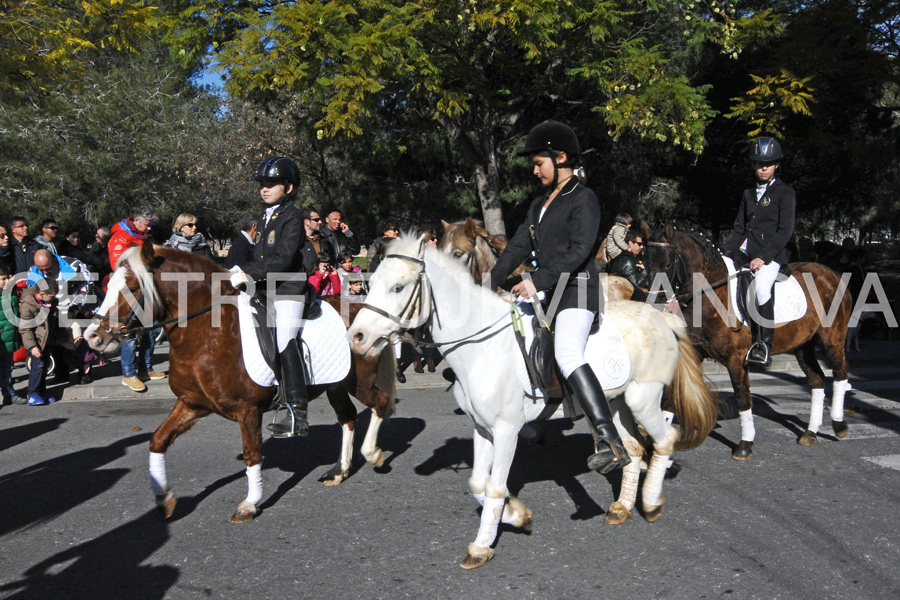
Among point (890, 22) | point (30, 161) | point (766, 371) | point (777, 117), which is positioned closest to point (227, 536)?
point (766, 371)

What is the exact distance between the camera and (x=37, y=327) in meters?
9.99

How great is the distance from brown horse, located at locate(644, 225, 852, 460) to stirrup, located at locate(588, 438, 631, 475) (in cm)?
300

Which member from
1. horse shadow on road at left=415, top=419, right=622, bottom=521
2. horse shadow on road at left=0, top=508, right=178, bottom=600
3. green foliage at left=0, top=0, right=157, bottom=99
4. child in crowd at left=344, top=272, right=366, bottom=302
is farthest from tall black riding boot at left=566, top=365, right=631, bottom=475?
green foliage at left=0, top=0, right=157, bottom=99

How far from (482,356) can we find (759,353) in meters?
3.84

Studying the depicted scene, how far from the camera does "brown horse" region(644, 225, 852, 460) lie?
7480mm

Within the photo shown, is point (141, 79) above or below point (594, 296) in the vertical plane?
above

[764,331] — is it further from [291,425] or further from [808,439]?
[291,425]

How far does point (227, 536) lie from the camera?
5.13 meters

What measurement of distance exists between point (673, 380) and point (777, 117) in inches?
426

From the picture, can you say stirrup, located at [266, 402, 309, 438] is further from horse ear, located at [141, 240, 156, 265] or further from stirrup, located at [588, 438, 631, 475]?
stirrup, located at [588, 438, 631, 475]

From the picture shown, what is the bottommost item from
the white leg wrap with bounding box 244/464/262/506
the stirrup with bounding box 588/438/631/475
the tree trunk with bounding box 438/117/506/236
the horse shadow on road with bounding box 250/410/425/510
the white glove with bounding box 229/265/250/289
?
the horse shadow on road with bounding box 250/410/425/510

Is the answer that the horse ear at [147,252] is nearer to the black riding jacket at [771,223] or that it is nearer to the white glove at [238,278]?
the white glove at [238,278]

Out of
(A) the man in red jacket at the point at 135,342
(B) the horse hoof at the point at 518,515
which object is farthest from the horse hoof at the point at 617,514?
(A) the man in red jacket at the point at 135,342

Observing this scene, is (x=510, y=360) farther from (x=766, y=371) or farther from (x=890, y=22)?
(x=890, y=22)
